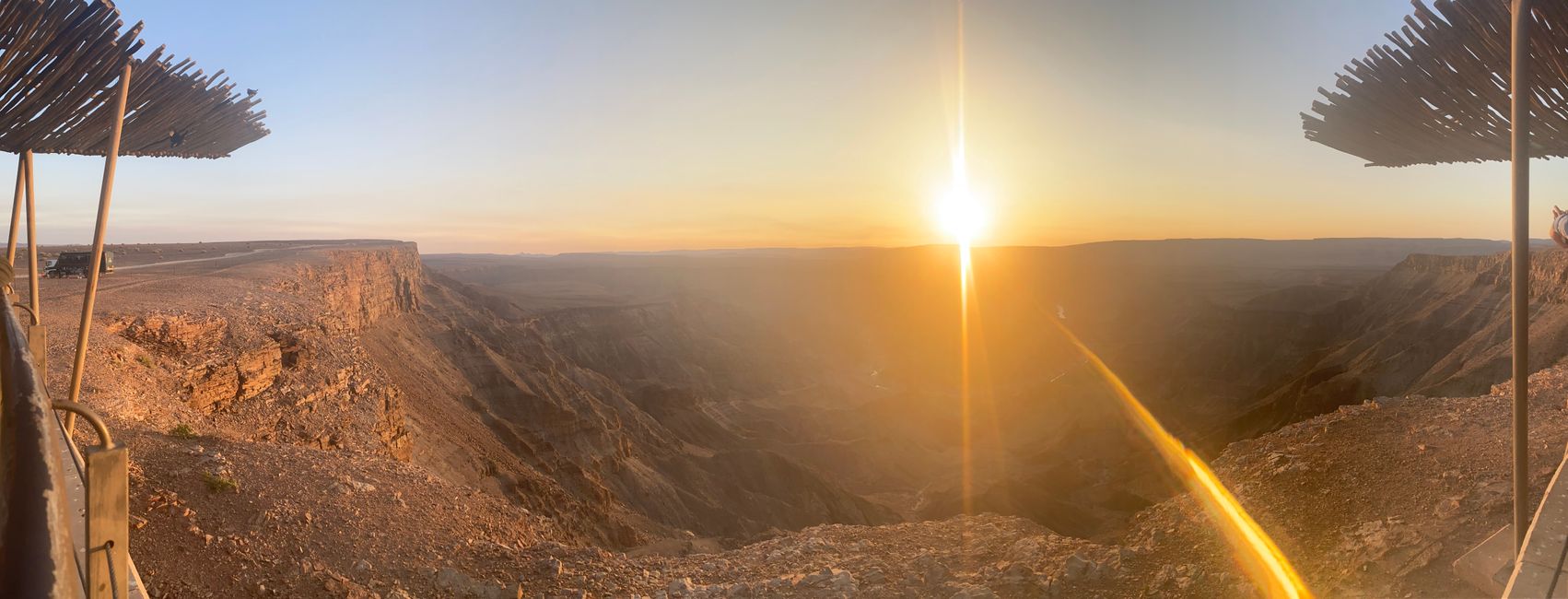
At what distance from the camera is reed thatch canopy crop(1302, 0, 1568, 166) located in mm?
6172

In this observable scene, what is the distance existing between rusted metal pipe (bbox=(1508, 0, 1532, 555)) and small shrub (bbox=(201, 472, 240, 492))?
12352 mm

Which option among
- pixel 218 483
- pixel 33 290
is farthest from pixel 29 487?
pixel 218 483

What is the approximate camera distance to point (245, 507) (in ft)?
26.6

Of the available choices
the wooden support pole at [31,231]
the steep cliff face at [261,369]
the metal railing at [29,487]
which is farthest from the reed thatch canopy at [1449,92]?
the steep cliff face at [261,369]

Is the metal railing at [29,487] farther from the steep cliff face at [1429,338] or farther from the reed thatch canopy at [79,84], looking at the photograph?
the steep cliff face at [1429,338]

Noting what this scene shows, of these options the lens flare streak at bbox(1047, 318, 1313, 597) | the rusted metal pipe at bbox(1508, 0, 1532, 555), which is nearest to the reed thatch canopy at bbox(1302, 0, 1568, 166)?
the rusted metal pipe at bbox(1508, 0, 1532, 555)

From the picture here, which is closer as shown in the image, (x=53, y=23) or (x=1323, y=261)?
(x=53, y=23)

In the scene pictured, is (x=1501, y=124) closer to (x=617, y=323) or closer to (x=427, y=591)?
(x=427, y=591)

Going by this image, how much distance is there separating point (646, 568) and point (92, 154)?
7.35 m

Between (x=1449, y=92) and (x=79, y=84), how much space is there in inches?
531

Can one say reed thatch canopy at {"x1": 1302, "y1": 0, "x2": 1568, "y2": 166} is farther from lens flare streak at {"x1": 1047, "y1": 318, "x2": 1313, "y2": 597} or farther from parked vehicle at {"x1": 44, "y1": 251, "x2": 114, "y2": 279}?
parked vehicle at {"x1": 44, "y1": 251, "x2": 114, "y2": 279}

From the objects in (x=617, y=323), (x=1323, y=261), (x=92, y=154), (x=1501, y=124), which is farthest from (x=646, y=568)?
(x=1323, y=261)

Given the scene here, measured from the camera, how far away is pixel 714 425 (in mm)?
50531

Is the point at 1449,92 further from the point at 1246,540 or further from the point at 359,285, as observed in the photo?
the point at 359,285
